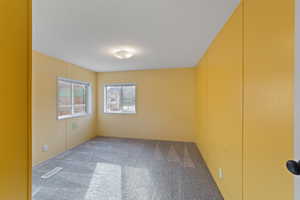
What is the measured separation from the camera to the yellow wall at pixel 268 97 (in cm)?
76

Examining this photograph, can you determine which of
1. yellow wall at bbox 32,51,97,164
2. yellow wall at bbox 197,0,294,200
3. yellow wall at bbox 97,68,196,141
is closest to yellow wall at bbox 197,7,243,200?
yellow wall at bbox 197,0,294,200

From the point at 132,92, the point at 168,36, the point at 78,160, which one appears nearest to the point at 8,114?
the point at 168,36

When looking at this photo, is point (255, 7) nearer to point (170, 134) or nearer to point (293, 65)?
point (293, 65)

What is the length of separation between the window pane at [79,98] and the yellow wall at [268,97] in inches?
158

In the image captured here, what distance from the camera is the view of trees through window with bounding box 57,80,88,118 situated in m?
3.25

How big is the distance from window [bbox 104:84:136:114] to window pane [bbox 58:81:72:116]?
1.18 m

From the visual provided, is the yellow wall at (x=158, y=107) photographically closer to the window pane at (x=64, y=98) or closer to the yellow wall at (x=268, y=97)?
the window pane at (x=64, y=98)

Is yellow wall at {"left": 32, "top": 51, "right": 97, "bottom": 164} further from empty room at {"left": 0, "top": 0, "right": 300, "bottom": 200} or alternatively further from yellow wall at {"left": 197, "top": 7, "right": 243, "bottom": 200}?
yellow wall at {"left": 197, "top": 7, "right": 243, "bottom": 200}

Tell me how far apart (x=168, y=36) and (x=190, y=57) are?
121cm

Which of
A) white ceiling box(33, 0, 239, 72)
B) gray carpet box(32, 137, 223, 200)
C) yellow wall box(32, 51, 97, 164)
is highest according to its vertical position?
white ceiling box(33, 0, 239, 72)

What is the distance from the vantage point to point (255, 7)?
1059mm

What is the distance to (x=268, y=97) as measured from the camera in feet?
3.00

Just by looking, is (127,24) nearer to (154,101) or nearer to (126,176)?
(126,176)

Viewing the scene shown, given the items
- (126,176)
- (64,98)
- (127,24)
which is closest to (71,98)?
(64,98)
